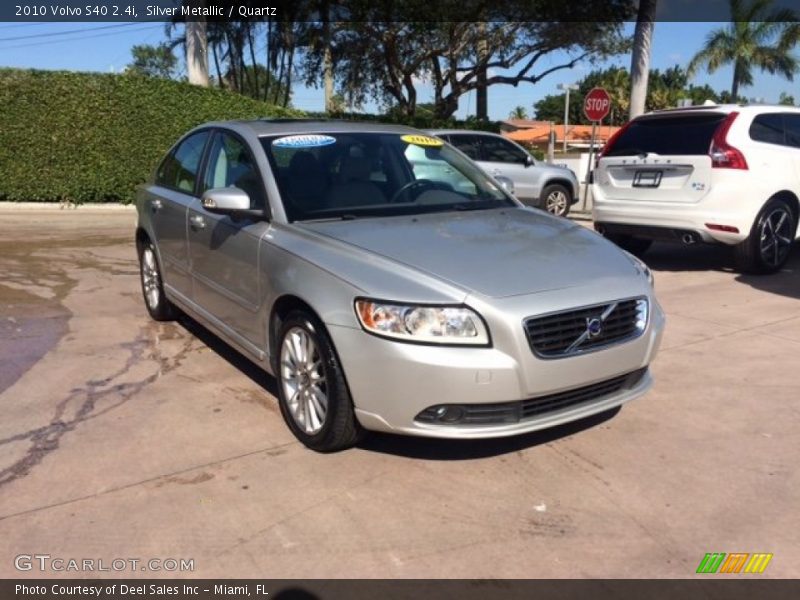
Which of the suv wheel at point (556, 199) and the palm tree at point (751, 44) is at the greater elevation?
the palm tree at point (751, 44)

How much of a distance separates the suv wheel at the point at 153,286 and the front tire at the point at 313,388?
246cm

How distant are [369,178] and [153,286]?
260 centimetres

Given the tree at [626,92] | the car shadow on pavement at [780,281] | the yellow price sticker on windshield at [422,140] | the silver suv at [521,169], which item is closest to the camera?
the yellow price sticker on windshield at [422,140]

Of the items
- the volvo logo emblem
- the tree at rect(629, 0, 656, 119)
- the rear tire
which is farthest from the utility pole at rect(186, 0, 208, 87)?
the volvo logo emblem

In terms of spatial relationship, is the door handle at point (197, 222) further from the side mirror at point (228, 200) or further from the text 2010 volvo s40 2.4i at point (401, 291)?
the side mirror at point (228, 200)

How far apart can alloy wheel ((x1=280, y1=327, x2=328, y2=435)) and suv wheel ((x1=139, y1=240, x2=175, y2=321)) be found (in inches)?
97.2

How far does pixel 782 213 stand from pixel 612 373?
543 centimetres

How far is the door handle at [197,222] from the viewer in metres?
4.78

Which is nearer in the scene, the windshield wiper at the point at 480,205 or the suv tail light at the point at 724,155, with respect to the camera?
the windshield wiper at the point at 480,205

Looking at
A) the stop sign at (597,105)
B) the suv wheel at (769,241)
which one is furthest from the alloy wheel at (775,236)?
the stop sign at (597,105)

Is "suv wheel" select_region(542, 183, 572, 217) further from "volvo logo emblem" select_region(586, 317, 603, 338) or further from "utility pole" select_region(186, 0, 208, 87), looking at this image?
"volvo logo emblem" select_region(586, 317, 603, 338)

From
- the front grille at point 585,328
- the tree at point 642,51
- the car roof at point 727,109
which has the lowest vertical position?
the front grille at point 585,328

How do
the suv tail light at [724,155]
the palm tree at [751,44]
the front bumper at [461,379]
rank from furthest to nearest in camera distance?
the palm tree at [751,44] < the suv tail light at [724,155] < the front bumper at [461,379]

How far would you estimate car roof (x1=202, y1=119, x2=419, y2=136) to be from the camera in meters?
4.55
